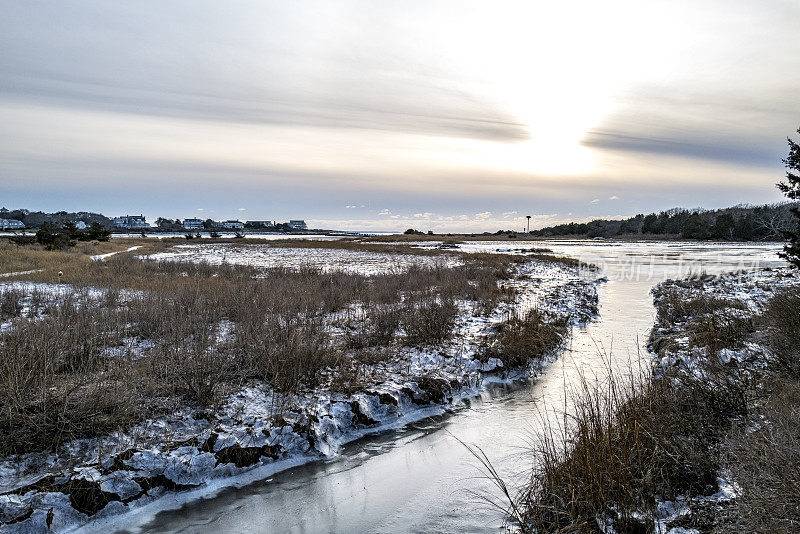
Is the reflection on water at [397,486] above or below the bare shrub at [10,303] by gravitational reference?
below

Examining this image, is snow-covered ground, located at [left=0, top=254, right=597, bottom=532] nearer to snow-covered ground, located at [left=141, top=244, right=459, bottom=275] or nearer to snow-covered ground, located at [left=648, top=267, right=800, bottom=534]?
snow-covered ground, located at [left=648, top=267, right=800, bottom=534]

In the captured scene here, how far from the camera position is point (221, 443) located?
574cm

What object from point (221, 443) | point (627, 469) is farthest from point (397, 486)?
point (627, 469)

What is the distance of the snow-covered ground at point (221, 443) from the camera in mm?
4551

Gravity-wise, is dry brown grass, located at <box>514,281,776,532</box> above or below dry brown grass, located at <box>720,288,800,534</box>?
below

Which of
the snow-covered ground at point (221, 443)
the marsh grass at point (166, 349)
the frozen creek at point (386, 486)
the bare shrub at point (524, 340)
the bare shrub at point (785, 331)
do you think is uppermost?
the bare shrub at point (785, 331)

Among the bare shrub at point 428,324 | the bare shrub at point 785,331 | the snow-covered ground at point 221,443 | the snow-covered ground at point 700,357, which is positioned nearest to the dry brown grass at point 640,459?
the snow-covered ground at point 700,357

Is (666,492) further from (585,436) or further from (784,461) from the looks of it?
(784,461)

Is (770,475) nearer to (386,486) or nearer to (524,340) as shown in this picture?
(386,486)

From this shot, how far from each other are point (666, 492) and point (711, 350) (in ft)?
16.7

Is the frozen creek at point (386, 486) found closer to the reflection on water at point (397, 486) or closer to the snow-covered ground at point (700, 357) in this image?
the reflection on water at point (397, 486)

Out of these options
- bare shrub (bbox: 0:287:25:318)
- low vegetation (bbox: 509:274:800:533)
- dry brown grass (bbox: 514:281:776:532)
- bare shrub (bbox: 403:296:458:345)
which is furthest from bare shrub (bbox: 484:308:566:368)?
bare shrub (bbox: 0:287:25:318)

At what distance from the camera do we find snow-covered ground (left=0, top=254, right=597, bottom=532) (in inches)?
179

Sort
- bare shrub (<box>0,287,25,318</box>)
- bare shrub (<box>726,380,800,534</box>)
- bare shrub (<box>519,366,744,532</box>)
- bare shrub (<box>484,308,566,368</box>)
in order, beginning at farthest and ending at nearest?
1. bare shrub (<box>0,287,25,318</box>)
2. bare shrub (<box>484,308,566,368</box>)
3. bare shrub (<box>519,366,744,532</box>)
4. bare shrub (<box>726,380,800,534</box>)
